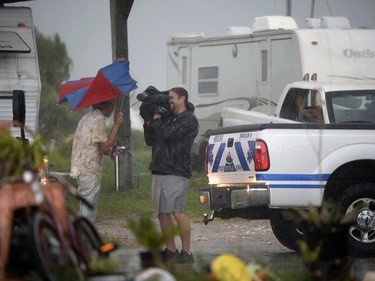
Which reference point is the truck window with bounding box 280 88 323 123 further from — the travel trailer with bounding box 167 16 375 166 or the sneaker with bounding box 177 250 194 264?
the travel trailer with bounding box 167 16 375 166

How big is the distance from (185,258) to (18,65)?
21.1 ft

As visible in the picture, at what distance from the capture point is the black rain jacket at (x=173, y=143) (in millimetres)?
11102

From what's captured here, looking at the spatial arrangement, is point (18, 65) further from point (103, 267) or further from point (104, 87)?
point (103, 267)

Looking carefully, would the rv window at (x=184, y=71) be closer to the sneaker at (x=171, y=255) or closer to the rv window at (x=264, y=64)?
the rv window at (x=264, y=64)

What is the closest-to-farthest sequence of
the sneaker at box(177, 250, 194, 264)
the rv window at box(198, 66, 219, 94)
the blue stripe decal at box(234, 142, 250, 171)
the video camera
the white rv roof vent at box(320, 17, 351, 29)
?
the sneaker at box(177, 250, 194, 264) → the video camera → the blue stripe decal at box(234, 142, 250, 171) → the white rv roof vent at box(320, 17, 351, 29) → the rv window at box(198, 66, 219, 94)

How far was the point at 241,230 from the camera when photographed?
592 inches

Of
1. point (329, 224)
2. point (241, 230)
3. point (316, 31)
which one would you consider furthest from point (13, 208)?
point (316, 31)

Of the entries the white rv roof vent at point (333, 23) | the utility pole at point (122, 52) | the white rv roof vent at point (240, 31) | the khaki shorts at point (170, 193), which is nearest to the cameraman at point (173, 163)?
the khaki shorts at point (170, 193)

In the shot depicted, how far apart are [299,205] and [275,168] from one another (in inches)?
17.9

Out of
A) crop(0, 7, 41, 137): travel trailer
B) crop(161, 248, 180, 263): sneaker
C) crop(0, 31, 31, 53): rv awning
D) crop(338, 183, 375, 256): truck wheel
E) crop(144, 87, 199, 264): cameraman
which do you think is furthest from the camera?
crop(0, 31, 31, 53): rv awning

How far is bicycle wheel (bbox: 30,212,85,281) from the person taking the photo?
17.5 feet

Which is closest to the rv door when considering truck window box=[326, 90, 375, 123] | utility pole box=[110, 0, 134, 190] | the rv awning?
utility pole box=[110, 0, 134, 190]

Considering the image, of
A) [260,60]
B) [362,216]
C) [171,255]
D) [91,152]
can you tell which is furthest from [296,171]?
[260,60]

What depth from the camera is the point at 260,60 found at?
21.0m
